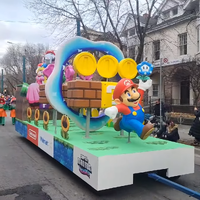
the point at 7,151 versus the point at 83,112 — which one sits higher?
the point at 83,112

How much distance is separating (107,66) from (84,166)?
9.76 feet

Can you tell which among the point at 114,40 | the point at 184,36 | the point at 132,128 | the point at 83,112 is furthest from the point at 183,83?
the point at 132,128

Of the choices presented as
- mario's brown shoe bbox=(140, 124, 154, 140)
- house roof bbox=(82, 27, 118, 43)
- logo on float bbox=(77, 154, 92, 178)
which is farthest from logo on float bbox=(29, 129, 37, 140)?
house roof bbox=(82, 27, 118, 43)

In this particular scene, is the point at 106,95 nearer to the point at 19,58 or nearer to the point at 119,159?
the point at 119,159

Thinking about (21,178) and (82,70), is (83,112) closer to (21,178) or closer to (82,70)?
(82,70)

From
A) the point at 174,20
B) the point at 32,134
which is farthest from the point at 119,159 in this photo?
the point at 174,20

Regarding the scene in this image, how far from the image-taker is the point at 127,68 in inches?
267

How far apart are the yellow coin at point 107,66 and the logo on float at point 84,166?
2.60 metres

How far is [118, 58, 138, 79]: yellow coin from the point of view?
6.71 metres

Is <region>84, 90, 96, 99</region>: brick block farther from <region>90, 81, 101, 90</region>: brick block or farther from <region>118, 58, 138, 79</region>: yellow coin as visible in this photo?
<region>118, 58, 138, 79</region>: yellow coin

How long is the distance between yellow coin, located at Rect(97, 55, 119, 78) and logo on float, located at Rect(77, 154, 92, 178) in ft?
8.54

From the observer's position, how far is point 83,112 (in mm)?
7492

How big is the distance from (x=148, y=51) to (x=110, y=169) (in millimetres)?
18718

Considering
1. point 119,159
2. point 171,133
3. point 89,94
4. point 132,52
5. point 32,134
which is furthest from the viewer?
point 132,52
